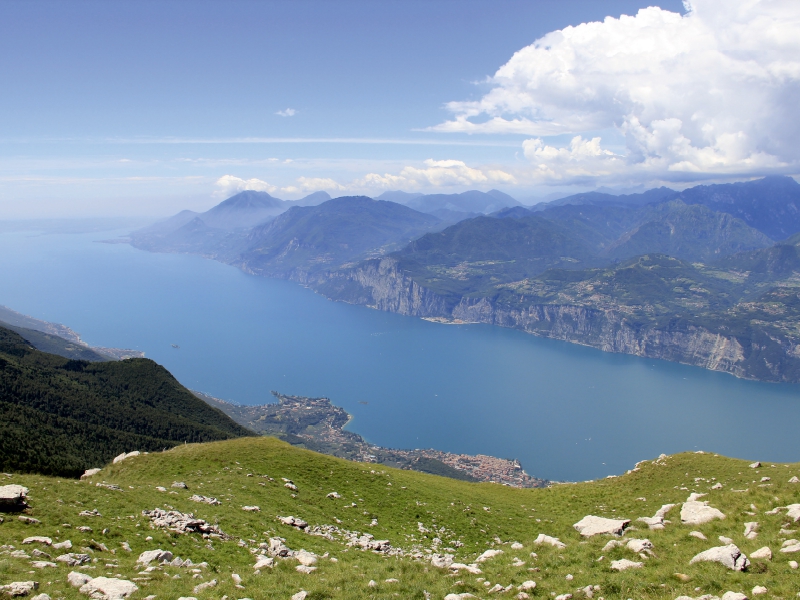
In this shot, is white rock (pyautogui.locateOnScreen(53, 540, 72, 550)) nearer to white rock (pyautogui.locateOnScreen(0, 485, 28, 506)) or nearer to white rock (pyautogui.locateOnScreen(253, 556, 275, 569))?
white rock (pyautogui.locateOnScreen(0, 485, 28, 506))

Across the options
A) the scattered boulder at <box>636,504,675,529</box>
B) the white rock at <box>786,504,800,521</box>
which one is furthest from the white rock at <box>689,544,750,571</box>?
the scattered boulder at <box>636,504,675,529</box>

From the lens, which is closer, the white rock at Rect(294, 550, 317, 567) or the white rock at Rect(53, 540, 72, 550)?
the white rock at Rect(53, 540, 72, 550)

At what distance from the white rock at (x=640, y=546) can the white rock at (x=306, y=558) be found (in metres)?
11.2

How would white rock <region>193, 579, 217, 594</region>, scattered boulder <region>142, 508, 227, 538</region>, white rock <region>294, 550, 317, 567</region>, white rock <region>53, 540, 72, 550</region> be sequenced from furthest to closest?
scattered boulder <region>142, 508, 227, 538</region>
white rock <region>294, 550, 317, 567</region>
white rock <region>53, 540, 72, 550</region>
white rock <region>193, 579, 217, 594</region>

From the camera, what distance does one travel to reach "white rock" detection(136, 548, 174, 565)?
51.6 feet

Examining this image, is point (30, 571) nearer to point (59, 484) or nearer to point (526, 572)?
point (59, 484)

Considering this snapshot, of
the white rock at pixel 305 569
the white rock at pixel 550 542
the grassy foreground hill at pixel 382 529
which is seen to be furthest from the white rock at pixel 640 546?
the white rock at pixel 305 569

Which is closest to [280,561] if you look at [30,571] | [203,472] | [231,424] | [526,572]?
[30,571]

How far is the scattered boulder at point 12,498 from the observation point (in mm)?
17656

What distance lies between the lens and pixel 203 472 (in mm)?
31234

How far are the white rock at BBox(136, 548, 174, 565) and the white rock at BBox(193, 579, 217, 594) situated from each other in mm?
3184

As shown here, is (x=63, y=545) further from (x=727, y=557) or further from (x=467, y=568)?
(x=727, y=557)

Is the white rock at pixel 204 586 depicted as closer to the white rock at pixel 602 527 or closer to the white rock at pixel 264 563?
the white rock at pixel 264 563

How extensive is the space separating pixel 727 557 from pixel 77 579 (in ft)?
59.7
